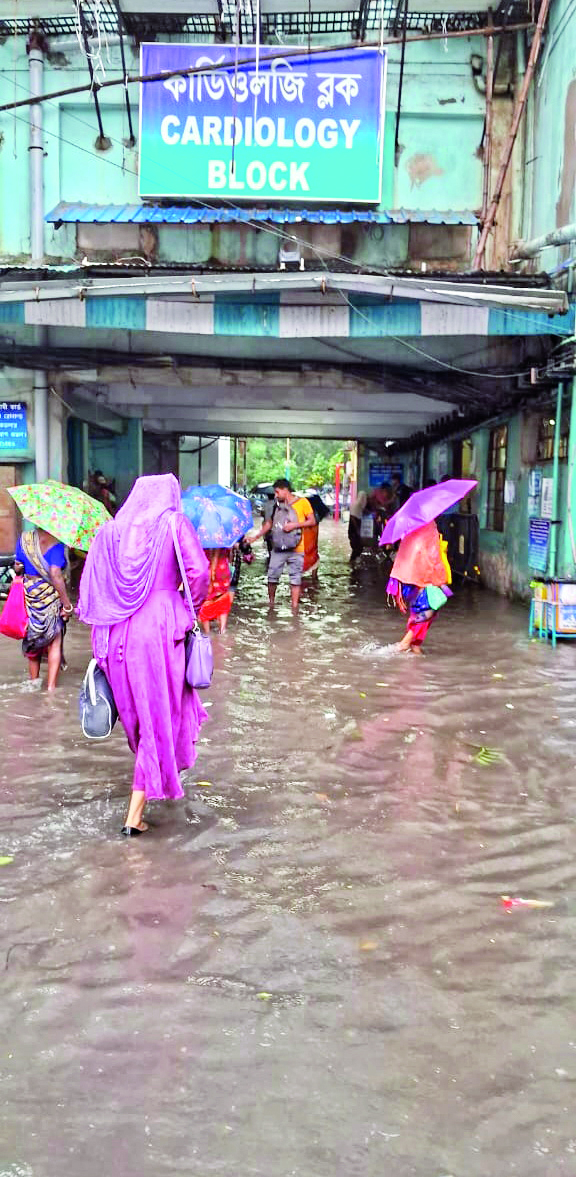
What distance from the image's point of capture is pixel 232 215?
34.0 ft

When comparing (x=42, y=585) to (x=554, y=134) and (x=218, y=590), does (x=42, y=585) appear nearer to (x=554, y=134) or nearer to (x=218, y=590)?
(x=218, y=590)

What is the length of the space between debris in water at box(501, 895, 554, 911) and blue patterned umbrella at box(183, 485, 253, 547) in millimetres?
6417

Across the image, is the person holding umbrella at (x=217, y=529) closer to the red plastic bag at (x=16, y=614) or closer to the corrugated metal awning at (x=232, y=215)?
the red plastic bag at (x=16, y=614)

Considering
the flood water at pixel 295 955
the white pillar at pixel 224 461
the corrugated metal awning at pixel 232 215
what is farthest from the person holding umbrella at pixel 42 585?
the white pillar at pixel 224 461

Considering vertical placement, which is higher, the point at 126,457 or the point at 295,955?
the point at 126,457

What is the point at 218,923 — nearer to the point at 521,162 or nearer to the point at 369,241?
the point at 369,241

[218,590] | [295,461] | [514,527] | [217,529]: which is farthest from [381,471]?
[295,461]

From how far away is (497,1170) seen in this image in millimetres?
2219

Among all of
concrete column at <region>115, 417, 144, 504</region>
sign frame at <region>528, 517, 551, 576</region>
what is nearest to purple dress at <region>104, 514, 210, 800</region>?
sign frame at <region>528, 517, 551, 576</region>

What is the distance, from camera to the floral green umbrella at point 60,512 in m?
6.59

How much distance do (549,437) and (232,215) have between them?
460 cm

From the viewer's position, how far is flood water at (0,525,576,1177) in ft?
7.64

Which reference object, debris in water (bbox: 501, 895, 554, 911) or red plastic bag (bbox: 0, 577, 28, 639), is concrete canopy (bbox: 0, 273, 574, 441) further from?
debris in water (bbox: 501, 895, 554, 911)

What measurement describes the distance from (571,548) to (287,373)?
208 inches
